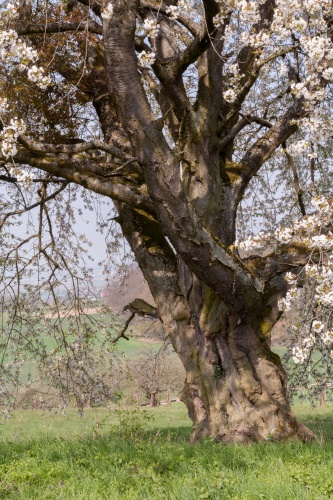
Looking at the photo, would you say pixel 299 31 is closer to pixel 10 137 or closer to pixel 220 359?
pixel 10 137

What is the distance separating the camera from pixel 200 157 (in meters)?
7.62

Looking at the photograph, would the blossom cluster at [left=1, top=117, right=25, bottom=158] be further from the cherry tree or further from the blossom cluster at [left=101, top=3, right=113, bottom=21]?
the blossom cluster at [left=101, top=3, right=113, bottom=21]

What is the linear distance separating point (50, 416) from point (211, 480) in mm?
18208

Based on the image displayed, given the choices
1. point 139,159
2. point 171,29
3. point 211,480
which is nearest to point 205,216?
point 139,159

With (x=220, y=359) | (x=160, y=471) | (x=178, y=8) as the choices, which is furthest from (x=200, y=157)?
(x=160, y=471)

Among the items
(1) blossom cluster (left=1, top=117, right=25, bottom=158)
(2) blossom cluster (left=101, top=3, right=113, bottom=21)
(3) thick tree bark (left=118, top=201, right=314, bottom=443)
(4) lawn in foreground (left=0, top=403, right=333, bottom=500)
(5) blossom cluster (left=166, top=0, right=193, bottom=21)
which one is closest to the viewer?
(4) lawn in foreground (left=0, top=403, right=333, bottom=500)

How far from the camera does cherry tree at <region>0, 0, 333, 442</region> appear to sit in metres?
5.74

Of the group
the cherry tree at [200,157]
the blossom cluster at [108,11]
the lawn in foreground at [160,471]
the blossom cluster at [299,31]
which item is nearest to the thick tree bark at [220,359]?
the cherry tree at [200,157]

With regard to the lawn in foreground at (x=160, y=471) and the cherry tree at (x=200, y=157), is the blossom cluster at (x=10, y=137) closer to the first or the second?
the cherry tree at (x=200, y=157)

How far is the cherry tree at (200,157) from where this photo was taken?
18.8 feet

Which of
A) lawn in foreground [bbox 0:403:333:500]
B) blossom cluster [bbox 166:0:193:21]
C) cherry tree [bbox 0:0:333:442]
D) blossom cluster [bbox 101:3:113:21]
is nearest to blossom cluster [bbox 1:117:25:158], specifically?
cherry tree [bbox 0:0:333:442]

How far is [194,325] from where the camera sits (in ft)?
25.9

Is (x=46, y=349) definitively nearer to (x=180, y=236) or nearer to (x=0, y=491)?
(x=180, y=236)

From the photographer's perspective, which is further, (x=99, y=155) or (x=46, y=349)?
(x=46, y=349)
